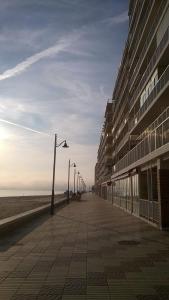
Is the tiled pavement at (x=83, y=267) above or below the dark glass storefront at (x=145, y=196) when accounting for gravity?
below

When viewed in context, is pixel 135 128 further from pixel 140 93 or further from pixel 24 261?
pixel 24 261

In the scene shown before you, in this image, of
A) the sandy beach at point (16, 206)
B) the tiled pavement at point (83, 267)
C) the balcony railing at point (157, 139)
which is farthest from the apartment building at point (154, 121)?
the sandy beach at point (16, 206)

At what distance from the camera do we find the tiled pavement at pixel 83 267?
7.01 meters

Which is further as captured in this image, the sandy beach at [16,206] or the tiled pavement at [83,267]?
the sandy beach at [16,206]

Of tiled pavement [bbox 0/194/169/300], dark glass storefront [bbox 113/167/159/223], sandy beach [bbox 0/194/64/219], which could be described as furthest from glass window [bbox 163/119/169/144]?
sandy beach [bbox 0/194/64/219]

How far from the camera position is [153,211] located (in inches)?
805

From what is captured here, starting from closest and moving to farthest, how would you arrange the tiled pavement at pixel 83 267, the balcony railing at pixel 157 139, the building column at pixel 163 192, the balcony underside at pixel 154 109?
the tiled pavement at pixel 83 267 < the balcony railing at pixel 157 139 < the building column at pixel 163 192 < the balcony underside at pixel 154 109

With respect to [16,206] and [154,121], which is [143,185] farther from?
[16,206]

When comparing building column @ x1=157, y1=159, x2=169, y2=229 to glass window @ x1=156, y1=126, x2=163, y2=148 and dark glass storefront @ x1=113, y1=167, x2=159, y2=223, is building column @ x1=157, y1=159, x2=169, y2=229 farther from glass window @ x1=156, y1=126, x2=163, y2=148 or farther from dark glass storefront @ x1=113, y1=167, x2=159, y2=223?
dark glass storefront @ x1=113, y1=167, x2=159, y2=223

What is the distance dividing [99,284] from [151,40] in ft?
67.3

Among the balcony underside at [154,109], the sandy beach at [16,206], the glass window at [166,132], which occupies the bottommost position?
the sandy beach at [16,206]

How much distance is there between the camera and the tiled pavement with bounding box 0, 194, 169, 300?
7012 millimetres

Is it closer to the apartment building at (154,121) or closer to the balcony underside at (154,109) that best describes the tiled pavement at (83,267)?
the apartment building at (154,121)

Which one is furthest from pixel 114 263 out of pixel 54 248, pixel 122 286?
pixel 54 248
